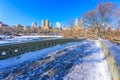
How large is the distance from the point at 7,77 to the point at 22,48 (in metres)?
6.12

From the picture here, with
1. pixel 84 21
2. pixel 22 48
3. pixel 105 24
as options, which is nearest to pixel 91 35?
pixel 84 21

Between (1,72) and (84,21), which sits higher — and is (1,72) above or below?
below

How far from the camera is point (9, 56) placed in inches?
499

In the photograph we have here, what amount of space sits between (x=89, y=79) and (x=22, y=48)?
344 inches

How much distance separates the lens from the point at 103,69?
8.82 meters

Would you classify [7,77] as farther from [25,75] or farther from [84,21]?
[84,21]

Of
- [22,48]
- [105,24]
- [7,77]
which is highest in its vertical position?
[105,24]

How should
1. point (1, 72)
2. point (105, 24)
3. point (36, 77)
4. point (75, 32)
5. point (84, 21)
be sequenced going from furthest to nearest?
point (75, 32) < point (84, 21) < point (105, 24) < point (1, 72) < point (36, 77)

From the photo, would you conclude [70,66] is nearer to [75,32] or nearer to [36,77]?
[36,77]

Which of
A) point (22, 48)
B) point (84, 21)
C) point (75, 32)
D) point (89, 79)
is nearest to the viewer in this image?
point (89, 79)

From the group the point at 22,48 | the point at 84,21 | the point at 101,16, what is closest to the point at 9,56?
the point at 22,48

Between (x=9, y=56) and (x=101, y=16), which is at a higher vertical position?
(x=101, y=16)

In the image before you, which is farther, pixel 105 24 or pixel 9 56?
pixel 105 24

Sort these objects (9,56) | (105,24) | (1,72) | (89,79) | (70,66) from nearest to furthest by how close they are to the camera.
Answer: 1. (89,79)
2. (1,72)
3. (70,66)
4. (9,56)
5. (105,24)
